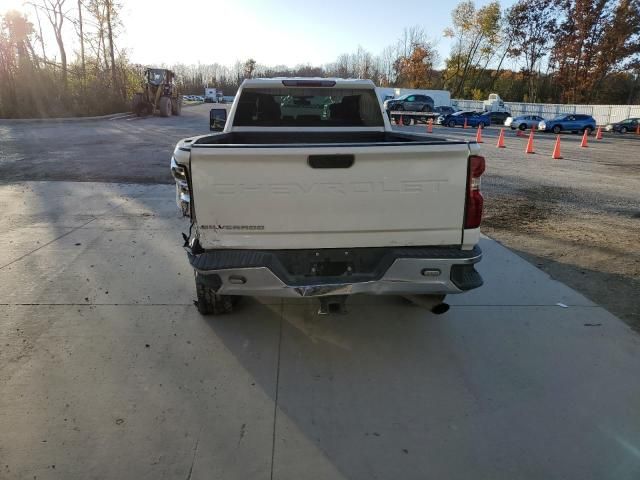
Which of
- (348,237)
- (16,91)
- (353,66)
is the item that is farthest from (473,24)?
(348,237)

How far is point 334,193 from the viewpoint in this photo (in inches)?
117

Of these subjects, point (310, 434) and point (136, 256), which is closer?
point (310, 434)

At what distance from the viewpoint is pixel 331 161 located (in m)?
2.92

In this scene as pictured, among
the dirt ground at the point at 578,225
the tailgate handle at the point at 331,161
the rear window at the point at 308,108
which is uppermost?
the rear window at the point at 308,108

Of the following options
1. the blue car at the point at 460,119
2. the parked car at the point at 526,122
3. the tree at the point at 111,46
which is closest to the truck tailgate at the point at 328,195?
the blue car at the point at 460,119

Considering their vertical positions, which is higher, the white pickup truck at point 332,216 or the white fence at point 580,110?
the white fence at point 580,110

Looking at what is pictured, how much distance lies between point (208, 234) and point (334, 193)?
2.97ft

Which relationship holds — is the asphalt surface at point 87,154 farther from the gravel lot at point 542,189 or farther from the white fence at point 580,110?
the white fence at point 580,110

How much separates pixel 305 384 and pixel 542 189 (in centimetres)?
912

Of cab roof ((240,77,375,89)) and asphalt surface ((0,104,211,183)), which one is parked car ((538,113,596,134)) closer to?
asphalt surface ((0,104,211,183))

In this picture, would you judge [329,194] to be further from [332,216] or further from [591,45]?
[591,45]

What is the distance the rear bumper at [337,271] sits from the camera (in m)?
3.02

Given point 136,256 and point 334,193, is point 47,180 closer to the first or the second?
point 136,256

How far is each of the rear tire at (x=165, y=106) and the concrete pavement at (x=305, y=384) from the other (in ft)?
95.1
